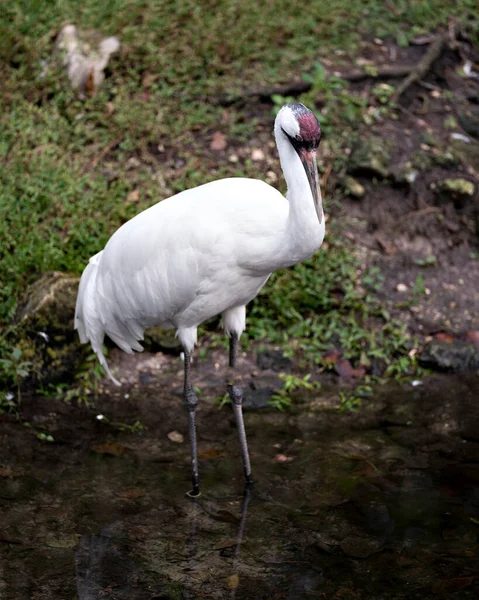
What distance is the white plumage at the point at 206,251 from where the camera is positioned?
4.14 meters

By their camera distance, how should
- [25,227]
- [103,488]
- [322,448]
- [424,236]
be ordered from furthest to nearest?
[424,236] < [25,227] < [322,448] < [103,488]

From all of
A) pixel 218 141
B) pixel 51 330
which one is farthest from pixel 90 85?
pixel 51 330

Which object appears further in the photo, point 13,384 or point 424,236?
point 424,236

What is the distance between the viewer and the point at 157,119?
290 inches

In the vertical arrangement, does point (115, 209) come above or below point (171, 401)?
above

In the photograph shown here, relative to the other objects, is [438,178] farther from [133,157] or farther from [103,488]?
[103,488]

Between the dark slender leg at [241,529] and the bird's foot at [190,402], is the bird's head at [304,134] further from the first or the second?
the dark slender leg at [241,529]

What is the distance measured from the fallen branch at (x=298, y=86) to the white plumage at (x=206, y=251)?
2977mm

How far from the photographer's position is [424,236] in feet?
22.5

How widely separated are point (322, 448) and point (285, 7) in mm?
5022

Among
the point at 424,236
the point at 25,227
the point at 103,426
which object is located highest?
the point at 25,227

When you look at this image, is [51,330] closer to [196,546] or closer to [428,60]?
[196,546]

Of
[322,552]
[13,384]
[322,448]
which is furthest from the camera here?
[13,384]

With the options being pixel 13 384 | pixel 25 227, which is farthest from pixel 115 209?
pixel 13 384
